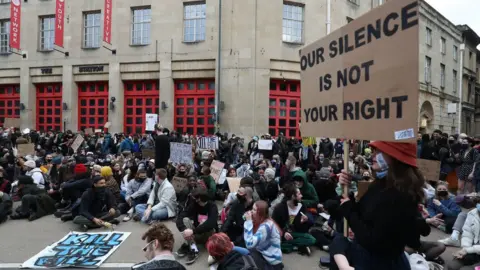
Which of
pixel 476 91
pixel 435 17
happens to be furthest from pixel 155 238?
pixel 476 91

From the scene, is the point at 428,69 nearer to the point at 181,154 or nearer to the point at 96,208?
the point at 181,154

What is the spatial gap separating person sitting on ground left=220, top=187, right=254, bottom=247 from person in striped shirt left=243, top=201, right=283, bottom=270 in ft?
5.32

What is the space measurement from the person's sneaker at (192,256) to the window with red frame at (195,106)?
47.9 ft

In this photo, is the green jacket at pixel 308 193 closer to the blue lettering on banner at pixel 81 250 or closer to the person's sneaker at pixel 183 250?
the person's sneaker at pixel 183 250

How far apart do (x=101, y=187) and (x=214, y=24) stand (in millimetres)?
14334

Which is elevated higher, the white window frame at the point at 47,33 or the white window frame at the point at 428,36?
the white window frame at the point at 428,36

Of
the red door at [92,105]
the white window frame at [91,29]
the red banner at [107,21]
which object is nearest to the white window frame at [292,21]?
the red banner at [107,21]

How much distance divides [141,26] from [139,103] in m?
4.57

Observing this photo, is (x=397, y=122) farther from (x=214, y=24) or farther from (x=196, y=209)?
(x=214, y=24)

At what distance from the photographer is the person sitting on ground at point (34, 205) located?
983cm

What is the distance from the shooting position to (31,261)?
709 centimetres

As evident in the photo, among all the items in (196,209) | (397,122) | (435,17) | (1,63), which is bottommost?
(196,209)

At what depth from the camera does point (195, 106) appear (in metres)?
22.2

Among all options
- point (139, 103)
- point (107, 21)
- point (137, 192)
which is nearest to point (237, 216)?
point (137, 192)
